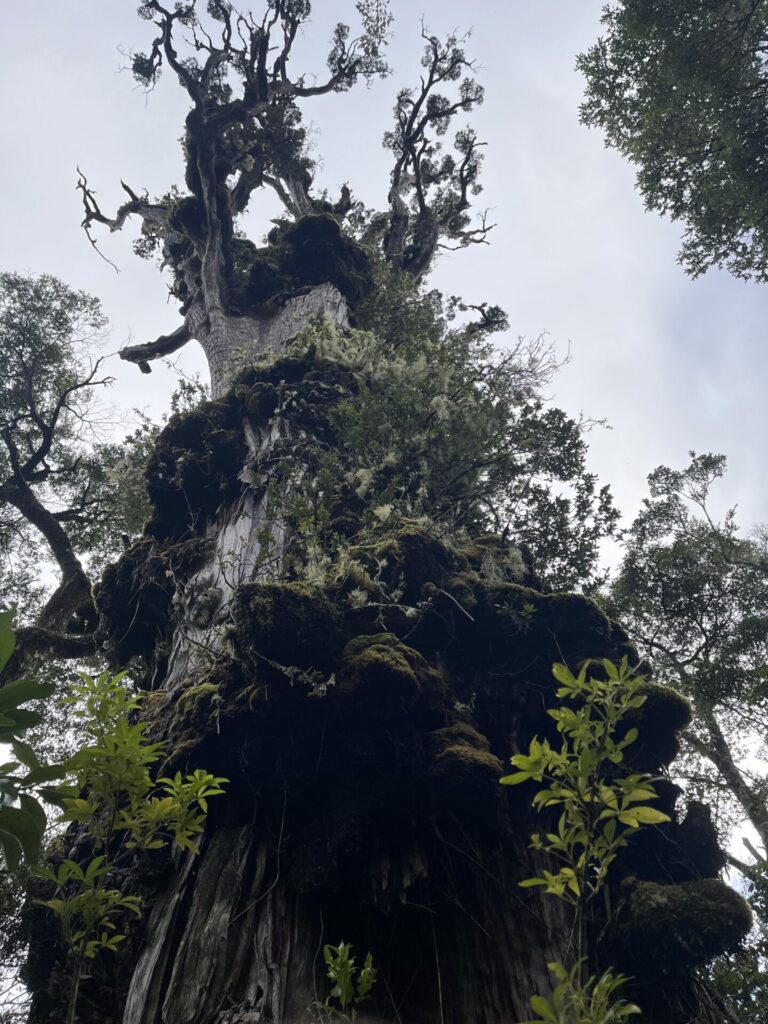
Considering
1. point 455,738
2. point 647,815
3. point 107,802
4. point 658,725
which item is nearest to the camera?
point 647,815

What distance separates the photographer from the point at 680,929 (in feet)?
13.2

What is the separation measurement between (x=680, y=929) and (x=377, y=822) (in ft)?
5.64

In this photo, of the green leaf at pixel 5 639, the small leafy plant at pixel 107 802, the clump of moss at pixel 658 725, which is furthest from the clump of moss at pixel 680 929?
the green leaf at pixel 5 639

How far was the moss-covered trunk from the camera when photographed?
12.1 ft

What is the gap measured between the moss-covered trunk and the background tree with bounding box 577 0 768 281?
660 cm

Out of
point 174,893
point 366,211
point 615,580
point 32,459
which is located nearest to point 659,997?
point 174,893

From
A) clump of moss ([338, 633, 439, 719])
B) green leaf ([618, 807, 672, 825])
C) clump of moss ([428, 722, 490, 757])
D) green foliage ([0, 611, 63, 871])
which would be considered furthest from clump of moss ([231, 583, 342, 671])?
green leaf ([618, 807, 672, 825])

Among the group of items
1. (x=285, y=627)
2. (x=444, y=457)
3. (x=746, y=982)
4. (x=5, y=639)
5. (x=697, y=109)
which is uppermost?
(x=697, y=109)

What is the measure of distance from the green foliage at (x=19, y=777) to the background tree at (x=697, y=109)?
9.24 meters

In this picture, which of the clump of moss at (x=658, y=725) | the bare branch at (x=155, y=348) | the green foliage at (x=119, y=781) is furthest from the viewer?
the bare branch at (x=155, y=348)

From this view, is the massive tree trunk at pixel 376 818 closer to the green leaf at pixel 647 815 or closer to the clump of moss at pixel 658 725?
the clump of moss at pixel 658 725

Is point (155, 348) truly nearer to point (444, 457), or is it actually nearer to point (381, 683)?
point (444, 457)

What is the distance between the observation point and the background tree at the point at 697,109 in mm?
9016

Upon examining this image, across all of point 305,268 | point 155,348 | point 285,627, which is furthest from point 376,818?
point 155,348
